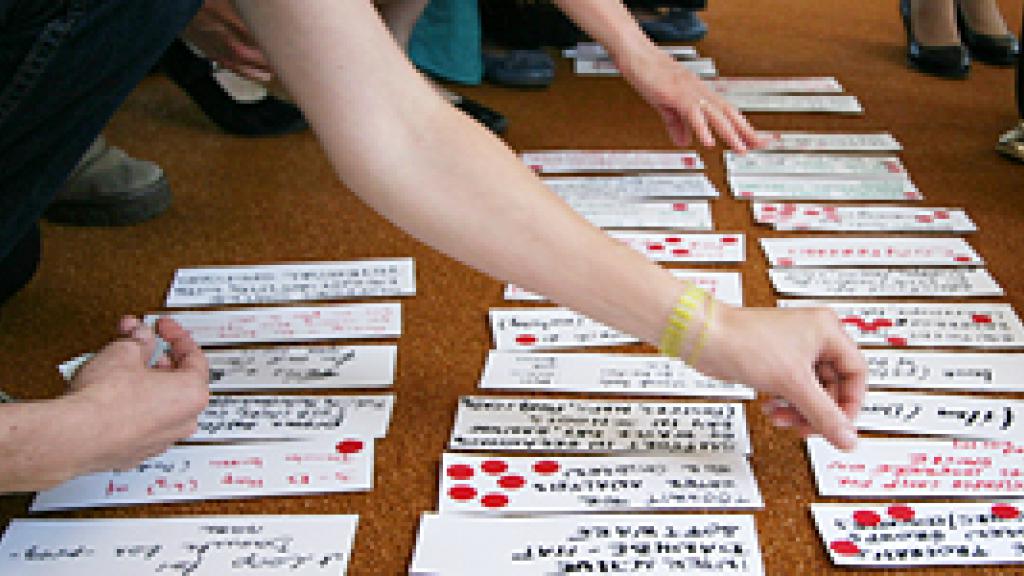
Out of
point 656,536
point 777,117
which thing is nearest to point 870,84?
point 777,117

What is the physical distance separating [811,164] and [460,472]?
2.83ft

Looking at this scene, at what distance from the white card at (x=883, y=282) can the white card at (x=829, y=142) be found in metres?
0.38

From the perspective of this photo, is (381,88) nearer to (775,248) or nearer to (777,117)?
(775,248)

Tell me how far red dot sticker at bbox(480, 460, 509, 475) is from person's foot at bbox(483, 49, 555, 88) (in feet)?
3.54

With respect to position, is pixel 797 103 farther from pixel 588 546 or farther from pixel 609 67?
pixel 588 546

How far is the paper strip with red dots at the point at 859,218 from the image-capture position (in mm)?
1251

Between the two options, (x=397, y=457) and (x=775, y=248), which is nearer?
(x=397, y=457)

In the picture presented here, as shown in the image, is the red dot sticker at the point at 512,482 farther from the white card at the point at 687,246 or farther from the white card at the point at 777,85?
the white card at the point at 777,85

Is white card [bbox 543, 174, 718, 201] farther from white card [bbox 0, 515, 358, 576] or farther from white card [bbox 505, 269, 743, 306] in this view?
white card [bbox 0, 515, 358, 576]

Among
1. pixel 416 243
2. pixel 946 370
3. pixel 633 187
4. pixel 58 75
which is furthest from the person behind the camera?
pixel 633 187

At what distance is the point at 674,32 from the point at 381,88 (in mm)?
1505

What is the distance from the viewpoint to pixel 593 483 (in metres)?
0.81

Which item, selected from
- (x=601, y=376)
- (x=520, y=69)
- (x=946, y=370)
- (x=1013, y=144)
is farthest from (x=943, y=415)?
(x=520, y=69)

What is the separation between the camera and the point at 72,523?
30.9 inches
